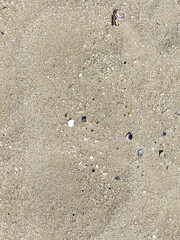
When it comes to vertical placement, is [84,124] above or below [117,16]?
below

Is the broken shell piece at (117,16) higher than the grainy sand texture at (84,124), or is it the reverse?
the broken shell piece at (117,16)

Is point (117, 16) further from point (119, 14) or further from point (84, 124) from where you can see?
point (84, 124)

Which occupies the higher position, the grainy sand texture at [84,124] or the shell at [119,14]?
the shell at [119,14]

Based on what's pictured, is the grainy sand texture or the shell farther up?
the shell

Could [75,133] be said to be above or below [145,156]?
above

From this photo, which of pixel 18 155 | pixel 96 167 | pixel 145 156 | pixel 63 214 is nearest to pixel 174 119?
pixel 145 156

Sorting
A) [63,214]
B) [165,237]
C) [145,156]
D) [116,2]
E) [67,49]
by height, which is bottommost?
[165,237]

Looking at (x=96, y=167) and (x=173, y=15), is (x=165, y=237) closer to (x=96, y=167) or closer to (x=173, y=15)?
(x=96, y=167)

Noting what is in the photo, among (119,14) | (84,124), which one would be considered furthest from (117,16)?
(84,124)
